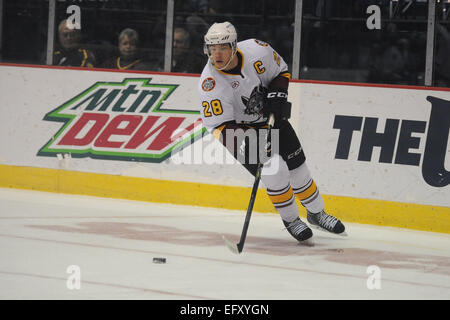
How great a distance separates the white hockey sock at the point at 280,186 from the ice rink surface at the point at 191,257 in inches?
9.0

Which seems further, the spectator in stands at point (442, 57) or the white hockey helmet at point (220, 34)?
the spectator in stands at point (442, 57)

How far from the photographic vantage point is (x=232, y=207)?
7434mm

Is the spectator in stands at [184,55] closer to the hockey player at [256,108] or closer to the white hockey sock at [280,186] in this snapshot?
the hockey player at [256,108]

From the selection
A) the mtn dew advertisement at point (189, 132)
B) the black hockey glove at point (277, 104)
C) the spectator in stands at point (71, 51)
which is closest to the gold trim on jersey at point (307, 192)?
the black hockey glove at point (277, 104)

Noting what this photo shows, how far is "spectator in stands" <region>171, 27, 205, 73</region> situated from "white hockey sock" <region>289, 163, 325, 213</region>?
2.07 m

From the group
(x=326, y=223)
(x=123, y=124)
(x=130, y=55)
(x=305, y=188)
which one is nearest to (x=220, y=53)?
(x=305, y=188)

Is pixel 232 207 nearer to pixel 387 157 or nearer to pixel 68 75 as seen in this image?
pixel 387 157

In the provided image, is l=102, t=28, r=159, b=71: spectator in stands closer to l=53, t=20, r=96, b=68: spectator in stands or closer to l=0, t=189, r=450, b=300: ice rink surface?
l=53, t=20, r=96, b=68: spectator in stands

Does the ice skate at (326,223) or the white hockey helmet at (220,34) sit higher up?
the white hockey helmet at (220,34)

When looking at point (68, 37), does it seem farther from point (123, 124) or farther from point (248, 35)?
point (248, 35)

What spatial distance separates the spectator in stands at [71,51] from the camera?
8.19 m

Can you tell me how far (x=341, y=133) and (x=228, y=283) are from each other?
269 cm
